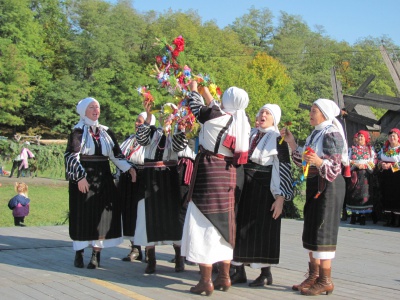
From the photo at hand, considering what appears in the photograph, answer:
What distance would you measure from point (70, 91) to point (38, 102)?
3.22 m

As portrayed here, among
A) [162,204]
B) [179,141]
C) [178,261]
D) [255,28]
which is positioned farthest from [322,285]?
[255,28]

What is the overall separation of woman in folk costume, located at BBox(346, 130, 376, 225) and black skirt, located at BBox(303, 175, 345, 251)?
6.11 meters

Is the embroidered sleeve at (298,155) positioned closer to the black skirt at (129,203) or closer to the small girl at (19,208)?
the black skirt at (129,203)

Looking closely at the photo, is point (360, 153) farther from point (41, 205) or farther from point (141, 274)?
point (41, 205)

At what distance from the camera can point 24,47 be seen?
45.4 m

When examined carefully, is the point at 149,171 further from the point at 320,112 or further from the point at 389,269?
the point at 389,269

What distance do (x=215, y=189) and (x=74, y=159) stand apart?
1885mm

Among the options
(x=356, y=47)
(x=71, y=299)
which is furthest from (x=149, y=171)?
(x=356, y=47)

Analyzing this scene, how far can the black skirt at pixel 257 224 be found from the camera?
5.88m

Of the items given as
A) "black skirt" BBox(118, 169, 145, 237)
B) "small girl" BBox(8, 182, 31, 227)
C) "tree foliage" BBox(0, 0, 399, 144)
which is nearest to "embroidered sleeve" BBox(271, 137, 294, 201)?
"black skirt" BBox(118, 169, 145, 237)

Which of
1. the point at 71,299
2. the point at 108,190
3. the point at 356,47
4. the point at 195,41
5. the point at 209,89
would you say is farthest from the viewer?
the point at 356,47

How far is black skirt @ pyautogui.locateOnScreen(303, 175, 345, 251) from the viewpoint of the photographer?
217 inches

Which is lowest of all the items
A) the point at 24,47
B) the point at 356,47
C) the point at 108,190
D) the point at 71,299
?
the point at 71,299

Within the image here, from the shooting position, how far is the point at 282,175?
5844 millimetres
